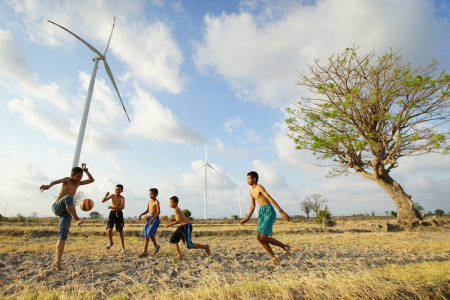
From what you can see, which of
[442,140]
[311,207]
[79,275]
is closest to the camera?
[79,275]

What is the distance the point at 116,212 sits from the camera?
312 inches

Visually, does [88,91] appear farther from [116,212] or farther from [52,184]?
[52,184]

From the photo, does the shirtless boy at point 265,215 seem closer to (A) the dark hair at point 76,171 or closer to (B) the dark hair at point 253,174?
(B) the dark hair at point 253,174

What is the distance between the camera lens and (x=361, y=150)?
18453 mm

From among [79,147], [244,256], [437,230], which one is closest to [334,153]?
[437,230]

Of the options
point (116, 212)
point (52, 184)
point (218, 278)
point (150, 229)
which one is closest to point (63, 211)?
point (52, 184)

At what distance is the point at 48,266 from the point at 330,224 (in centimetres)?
2331

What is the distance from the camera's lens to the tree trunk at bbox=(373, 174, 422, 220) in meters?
17.2

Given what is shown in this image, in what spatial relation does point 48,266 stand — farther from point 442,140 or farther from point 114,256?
point 442,140

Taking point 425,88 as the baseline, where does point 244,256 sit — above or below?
below

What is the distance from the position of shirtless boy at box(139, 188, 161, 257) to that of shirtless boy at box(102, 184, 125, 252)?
742 millimetres

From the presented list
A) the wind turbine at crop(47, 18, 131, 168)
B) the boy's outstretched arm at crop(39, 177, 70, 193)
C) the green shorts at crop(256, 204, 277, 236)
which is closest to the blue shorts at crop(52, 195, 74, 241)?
the boy's outstretched arm at crop(39, 177, 70, 193)

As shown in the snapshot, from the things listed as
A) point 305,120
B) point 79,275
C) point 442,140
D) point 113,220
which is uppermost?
point 305,120

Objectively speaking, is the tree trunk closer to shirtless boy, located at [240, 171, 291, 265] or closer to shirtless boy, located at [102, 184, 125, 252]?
shirtless boy, located at [240, 171, 291, 265]
